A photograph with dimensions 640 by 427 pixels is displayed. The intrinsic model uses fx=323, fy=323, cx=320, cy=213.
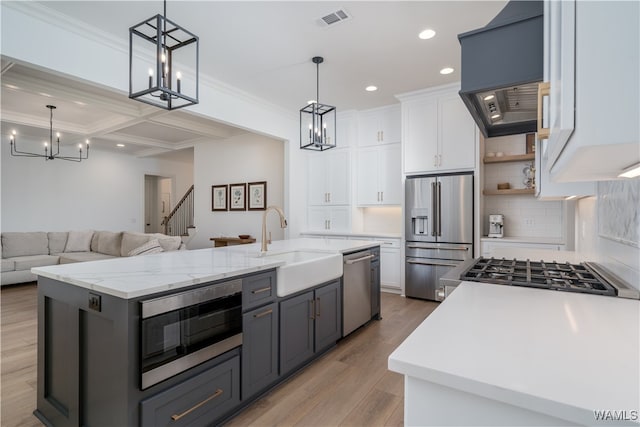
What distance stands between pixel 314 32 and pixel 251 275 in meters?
2.43

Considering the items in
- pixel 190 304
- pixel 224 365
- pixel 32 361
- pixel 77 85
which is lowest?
pixel 32 361

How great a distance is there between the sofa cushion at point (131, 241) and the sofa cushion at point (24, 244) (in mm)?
1701

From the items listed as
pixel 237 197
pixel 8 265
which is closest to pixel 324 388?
pixel 237 197

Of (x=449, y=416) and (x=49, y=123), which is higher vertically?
(x=49, y=123)

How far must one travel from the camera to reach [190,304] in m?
1.66

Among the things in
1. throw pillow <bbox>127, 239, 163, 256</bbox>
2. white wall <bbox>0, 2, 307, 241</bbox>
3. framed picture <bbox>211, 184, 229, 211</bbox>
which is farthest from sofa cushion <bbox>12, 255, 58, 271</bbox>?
white wall <bbox>0, 2, 307, 241</bbox>

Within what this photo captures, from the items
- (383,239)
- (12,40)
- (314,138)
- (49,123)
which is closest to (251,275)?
(314,138)

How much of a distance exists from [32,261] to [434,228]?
6808mm

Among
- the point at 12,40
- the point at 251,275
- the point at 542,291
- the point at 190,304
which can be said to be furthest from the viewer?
the point at 12,40

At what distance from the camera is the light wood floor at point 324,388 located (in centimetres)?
197

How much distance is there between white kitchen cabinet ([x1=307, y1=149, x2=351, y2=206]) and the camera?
557cm

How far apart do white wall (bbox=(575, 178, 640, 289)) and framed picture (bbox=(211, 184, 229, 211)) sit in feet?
20.5

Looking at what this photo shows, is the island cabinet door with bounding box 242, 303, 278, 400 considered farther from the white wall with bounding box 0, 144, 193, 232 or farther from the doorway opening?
the doorway opening

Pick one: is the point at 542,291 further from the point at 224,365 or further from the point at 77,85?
the point at 77,85
